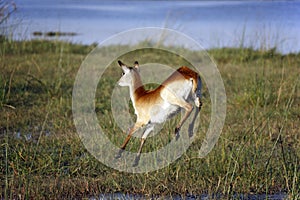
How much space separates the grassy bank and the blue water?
2.54m

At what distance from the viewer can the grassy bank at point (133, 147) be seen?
3.85m

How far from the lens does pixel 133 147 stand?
14.5 ft

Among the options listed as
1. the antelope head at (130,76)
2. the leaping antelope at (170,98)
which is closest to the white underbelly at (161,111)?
the leaping antelope at (170,98)

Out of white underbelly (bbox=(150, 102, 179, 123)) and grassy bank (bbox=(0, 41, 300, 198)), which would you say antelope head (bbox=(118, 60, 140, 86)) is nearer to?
white underbelly (bbox=(150, 102, 179, 123))

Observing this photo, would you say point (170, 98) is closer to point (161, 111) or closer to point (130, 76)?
point (161, 111)

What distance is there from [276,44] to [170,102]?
6954mm

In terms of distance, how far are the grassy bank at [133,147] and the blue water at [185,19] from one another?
100.0 inches

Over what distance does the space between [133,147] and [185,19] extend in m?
10.9

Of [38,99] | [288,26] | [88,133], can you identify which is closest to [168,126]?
[88,133]

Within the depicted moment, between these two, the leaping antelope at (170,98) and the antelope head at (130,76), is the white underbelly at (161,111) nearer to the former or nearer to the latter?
the leaping antelope at (170,98)

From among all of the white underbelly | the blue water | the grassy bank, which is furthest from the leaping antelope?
the blue water

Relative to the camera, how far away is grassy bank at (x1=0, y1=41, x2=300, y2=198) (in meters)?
3.85

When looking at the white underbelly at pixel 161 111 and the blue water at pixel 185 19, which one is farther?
Answer: the blue water at pixel 185 19

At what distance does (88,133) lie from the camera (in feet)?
16.8
